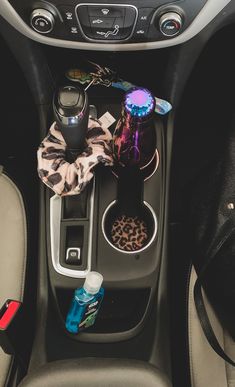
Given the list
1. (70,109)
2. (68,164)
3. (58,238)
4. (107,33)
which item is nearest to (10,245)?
(58,238)

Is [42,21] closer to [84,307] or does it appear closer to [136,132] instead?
[136,132]

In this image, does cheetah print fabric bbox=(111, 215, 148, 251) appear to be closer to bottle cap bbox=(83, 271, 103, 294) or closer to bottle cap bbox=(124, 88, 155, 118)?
bottle cap bbox=(83, 271, 103, 294)

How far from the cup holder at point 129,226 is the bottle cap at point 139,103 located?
26 centimetres

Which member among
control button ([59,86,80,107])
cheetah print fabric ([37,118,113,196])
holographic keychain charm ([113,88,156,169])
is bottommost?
cheetah print fabric ([37,118,113,196])

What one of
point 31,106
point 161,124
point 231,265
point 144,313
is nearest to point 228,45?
point 161,124

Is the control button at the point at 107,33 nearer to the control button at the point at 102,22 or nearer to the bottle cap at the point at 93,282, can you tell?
the control button at the point at 102,22

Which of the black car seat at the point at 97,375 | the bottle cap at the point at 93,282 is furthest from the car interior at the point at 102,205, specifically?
the bottle cap at the point at 93,282

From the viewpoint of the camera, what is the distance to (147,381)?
30.1 inches

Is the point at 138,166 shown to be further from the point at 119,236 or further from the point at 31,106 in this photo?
the point at 31,106

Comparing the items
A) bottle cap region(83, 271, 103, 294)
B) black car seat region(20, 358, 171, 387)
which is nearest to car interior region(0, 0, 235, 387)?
black car seat region(20, 358, 171, 387)

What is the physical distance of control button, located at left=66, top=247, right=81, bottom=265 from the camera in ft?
3.20

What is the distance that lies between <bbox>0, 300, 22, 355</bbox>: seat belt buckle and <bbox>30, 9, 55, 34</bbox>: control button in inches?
18.8

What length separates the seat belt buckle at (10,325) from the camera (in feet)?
2.77

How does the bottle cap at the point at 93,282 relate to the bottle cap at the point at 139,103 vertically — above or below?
below
